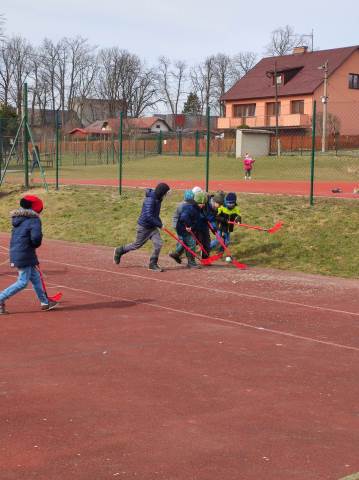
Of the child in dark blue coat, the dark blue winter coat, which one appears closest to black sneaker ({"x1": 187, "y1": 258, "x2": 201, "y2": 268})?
the child in dark blue coat

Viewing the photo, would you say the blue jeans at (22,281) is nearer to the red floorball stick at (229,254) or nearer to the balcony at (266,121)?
the red floorball stick at (229,254)

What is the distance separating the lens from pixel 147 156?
5344cm

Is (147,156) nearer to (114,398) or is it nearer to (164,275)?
(164,275)

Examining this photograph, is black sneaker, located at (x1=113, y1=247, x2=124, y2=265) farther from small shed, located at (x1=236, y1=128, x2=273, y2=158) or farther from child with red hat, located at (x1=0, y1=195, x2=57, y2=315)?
small shed, located at (x1=236, y1=128, x2=273, y2=158)

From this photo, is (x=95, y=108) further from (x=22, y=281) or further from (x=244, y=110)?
(x=22, y=281)

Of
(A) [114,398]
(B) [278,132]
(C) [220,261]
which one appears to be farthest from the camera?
(B) [278,132]

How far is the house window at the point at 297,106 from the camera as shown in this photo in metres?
59.1

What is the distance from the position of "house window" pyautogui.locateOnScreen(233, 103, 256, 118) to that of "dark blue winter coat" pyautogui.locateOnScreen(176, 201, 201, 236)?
52.3m

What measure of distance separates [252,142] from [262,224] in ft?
110

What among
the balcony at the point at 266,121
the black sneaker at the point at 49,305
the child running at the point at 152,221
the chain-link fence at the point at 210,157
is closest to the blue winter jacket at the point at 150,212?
the child running at the point at 152,221

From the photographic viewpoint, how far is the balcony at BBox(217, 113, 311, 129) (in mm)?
55281

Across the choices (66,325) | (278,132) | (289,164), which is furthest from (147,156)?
(66,325)

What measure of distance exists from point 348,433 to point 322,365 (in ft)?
6.12

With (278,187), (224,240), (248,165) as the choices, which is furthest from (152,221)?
(248,165)
